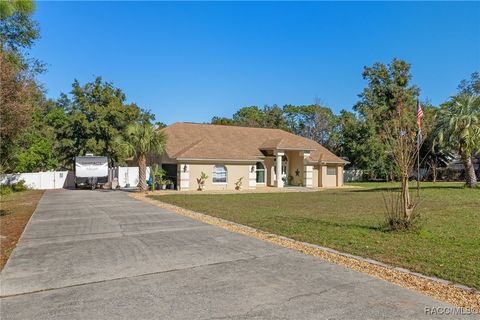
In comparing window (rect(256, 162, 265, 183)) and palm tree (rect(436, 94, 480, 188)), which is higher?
palm tree (rect(436, 94, 480, 188))

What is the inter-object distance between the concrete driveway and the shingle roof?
19245 millimetres

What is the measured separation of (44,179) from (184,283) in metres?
31.9

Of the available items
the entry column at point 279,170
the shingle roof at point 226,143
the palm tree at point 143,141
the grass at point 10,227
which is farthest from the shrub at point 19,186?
the entry column at point 279,170

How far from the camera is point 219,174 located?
29.4m

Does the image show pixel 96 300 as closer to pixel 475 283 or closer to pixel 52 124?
pixel 475 283

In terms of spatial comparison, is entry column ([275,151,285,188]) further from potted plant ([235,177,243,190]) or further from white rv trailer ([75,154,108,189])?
white rv trailer ([75,154,108,189])

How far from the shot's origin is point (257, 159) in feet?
102

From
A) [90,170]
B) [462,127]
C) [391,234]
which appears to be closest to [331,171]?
[462,127]

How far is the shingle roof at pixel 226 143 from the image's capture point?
2902 centimetres

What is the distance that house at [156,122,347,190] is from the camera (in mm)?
28375

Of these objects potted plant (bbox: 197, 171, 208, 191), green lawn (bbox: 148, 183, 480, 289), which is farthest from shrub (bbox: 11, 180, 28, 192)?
green lawn (bbox: 148, 183, 480, 289)

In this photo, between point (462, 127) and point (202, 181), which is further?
point (202, 181)

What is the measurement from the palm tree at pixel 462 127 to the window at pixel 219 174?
1579 cm

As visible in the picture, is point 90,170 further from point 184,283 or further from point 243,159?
point 184,283
